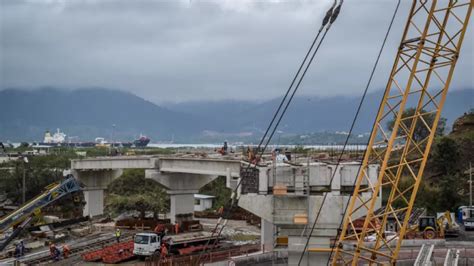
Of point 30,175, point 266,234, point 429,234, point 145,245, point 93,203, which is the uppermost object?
point 30,175

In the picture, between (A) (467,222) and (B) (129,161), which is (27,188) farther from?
(A) (467,222)

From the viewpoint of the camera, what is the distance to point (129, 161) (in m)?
64.5

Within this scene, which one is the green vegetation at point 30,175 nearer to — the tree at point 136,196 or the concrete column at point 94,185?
the tree at point 136,196

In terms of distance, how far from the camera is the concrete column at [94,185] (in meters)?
70.2

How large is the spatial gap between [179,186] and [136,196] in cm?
1237

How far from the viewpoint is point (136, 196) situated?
238 ft

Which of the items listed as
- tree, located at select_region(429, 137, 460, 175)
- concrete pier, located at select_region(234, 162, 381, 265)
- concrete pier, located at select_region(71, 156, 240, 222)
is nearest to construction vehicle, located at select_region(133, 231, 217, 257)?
concrete pier, located at select_region(71, 156, 240, 222)

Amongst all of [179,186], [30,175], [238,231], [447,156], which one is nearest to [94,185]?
[179,186]

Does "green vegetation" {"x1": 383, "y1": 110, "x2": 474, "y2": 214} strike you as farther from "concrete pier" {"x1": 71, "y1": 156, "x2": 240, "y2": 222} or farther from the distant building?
the distant building

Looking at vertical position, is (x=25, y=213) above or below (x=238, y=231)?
above

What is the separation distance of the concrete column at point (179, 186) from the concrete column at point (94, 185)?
38.9 feet

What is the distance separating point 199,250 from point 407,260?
15710 mm

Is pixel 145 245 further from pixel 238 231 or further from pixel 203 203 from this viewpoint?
pixel 203 203

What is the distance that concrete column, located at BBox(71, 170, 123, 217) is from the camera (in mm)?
70250
